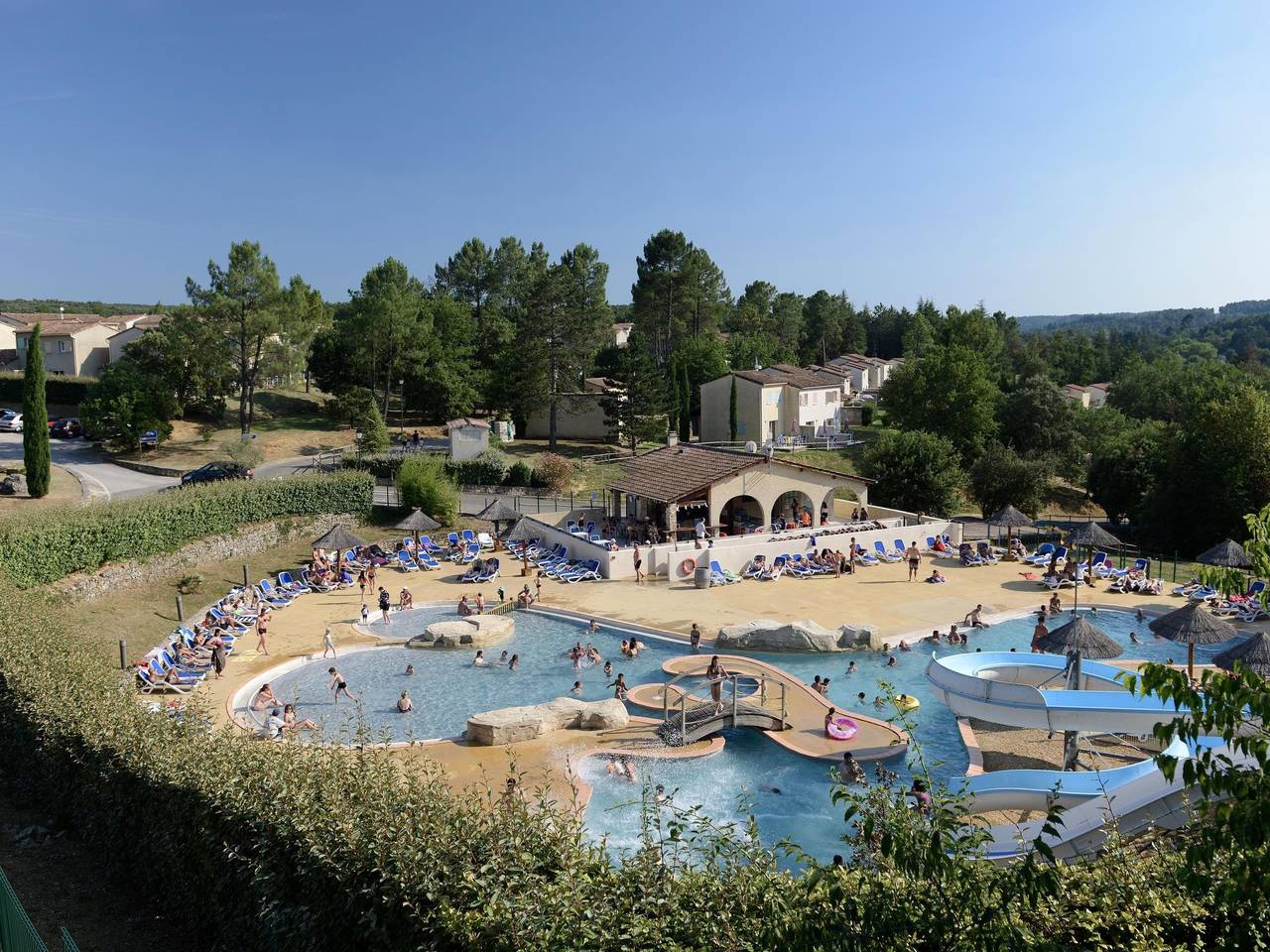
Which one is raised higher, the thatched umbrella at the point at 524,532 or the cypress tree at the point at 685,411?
the cypress tree at the point at 685,411

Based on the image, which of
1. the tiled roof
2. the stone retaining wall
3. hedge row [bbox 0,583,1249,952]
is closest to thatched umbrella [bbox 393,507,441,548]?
the stone retaining wall

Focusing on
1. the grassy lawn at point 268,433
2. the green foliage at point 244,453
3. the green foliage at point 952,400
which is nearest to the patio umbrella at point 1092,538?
the green foliage at point 952,400

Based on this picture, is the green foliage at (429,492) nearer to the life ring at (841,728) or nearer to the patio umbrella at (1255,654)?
the life ring at (841,728)

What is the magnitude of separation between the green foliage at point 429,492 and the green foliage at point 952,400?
39.4 m

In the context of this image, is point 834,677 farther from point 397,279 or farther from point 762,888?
point 397,279

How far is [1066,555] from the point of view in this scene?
35.9 meters

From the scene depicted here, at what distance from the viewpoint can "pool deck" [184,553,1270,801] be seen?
27438mm

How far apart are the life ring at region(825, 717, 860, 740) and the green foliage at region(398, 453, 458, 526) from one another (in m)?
24.5

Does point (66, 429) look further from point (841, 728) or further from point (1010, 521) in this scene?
point (841, 728)

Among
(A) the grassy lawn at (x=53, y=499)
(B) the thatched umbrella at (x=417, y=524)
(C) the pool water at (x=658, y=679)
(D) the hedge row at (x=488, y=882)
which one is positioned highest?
(A) the grassy lawn at (x=53, y=499)

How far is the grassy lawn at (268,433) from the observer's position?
53238 millimetres

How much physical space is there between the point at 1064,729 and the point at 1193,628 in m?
7.49

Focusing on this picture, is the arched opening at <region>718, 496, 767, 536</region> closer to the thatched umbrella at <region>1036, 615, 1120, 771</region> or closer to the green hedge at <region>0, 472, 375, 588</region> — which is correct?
the green hedge at <region>0, 472, 375, 588</region>

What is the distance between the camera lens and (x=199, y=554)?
33125mm
